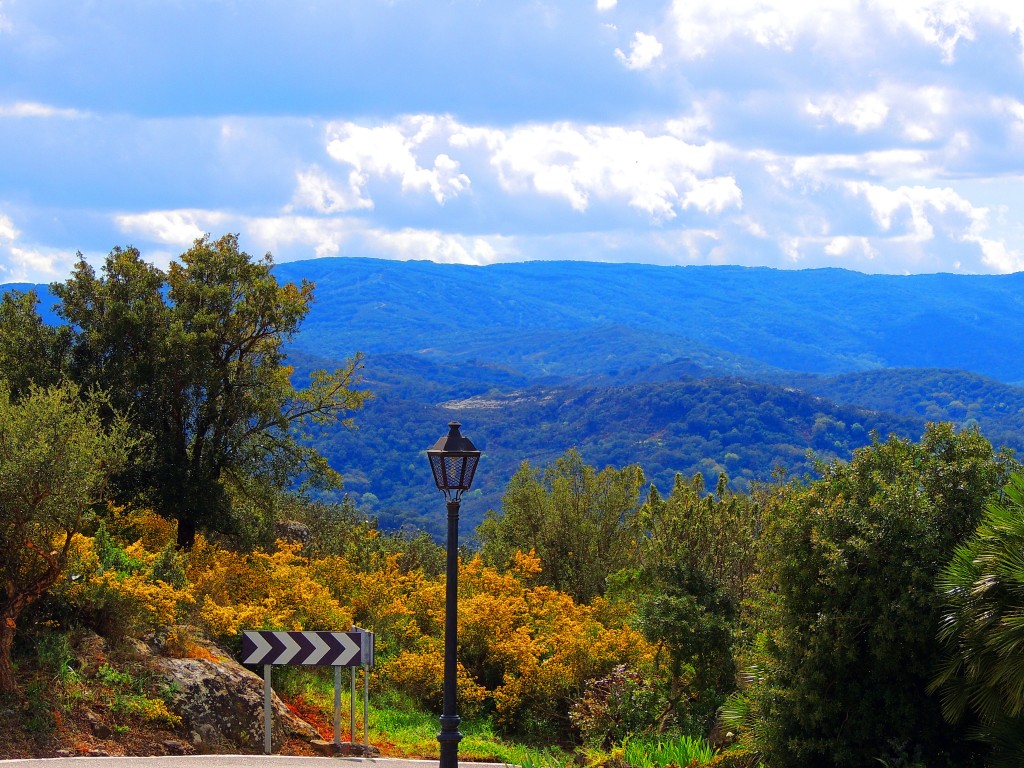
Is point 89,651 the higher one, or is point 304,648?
point 304,648

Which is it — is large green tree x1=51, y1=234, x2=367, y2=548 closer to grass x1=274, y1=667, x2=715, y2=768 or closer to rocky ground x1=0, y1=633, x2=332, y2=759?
grass x1=274, y1=667, x2=715, y2=768

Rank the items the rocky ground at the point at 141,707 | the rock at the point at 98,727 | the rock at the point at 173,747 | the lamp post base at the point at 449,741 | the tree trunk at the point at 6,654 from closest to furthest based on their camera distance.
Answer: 1. the lamp post base at the point at 449,741
2. the rocky ground at the point at 141,707
3. the tree trunk at the point at 6,654
4. the rock at the point at 98,727
5. the rock at the point at 173,747

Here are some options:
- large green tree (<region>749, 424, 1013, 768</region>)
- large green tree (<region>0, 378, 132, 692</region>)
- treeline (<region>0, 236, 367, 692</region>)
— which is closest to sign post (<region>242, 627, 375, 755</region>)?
large green tree (<region>0, 378, 132, 692</region>)

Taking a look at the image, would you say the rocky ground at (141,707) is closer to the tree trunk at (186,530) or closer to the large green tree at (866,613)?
the large green tree at (866,613)

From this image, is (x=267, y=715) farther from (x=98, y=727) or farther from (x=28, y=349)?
(x=28, y=349)

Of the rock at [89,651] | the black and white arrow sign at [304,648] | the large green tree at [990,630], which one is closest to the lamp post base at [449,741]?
the black and white arrow sign at [304,648]

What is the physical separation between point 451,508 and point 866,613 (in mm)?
4509

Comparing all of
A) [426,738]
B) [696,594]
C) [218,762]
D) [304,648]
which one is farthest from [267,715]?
[696,594]

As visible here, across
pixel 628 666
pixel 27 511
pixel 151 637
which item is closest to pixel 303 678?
pixel 151 637

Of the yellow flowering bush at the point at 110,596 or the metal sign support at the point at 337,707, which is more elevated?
the yellow flowering bush at the point at 110,596

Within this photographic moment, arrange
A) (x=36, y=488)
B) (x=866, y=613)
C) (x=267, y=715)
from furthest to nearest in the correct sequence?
(x=267, y=715) → (x=36, y=488) → (x=866, y=613)

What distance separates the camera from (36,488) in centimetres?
1213

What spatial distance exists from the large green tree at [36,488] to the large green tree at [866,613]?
26.2 feet

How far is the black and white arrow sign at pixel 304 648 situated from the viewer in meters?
13.0
